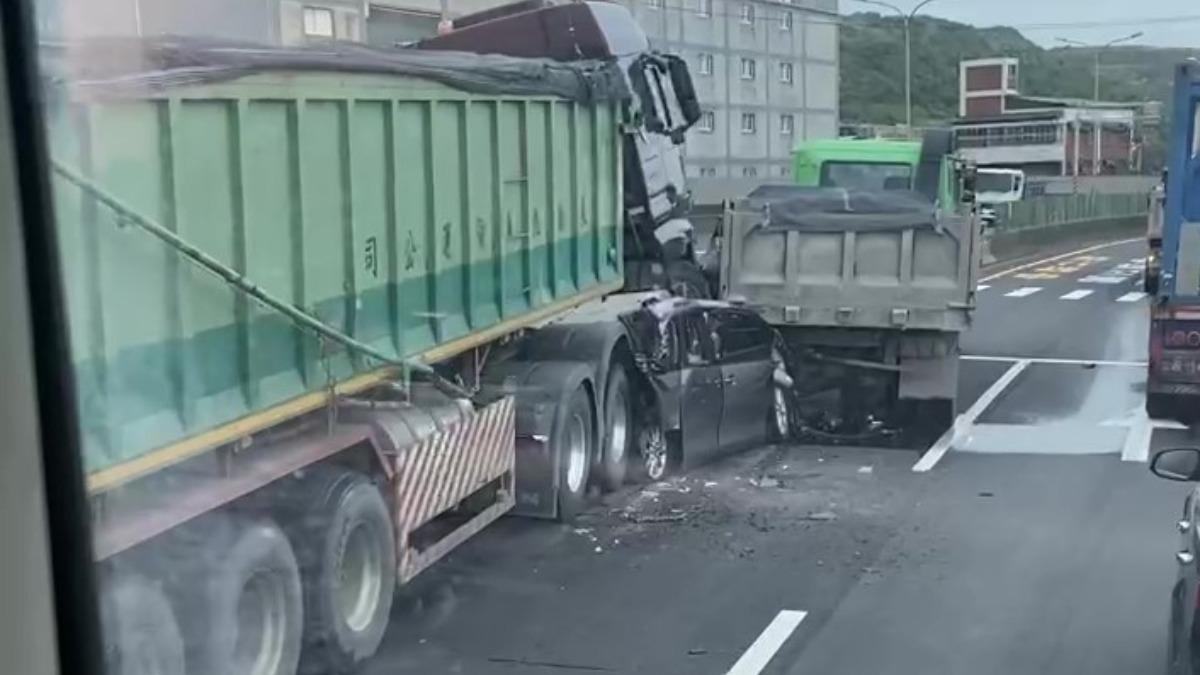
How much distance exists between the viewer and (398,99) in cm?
749

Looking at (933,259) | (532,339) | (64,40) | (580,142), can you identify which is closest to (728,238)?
(933,259)

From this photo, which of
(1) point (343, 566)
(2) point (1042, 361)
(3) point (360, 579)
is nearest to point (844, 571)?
(3) point (360, 579)

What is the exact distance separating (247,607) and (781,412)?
687cm

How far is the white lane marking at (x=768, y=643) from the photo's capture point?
6328mm

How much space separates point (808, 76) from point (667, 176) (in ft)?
5.76

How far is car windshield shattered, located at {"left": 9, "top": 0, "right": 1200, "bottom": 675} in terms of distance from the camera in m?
4.82

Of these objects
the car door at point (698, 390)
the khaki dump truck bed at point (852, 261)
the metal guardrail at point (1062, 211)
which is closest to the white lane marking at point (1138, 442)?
the khaki dump truck bed at point (852, 261)

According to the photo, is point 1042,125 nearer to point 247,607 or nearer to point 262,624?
point 262,624

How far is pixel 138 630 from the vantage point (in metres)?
3.73

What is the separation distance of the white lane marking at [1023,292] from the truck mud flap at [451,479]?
51.7 feet

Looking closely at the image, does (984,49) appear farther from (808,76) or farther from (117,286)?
(117,286)

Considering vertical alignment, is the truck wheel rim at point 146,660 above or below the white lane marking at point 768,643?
above

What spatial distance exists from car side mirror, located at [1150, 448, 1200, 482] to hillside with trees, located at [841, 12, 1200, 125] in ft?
9.98

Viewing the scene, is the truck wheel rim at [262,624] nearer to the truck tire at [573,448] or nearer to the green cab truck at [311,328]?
the green cab truck at [311,328]
